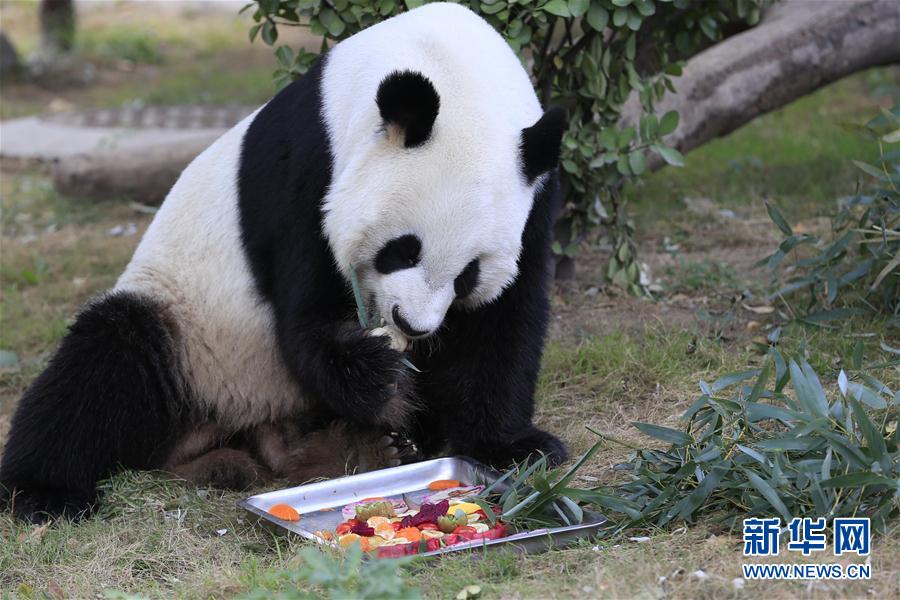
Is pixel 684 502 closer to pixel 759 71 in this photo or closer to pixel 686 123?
pixel 686 123

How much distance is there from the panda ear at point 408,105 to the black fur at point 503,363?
541 mm

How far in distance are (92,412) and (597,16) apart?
92.7 inches

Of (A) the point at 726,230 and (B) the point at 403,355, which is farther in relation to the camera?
(A) the point at 726,230

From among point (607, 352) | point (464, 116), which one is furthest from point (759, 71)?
point (464, 116)

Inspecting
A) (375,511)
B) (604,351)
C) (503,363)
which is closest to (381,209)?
(503,363)

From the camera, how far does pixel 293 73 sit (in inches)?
180

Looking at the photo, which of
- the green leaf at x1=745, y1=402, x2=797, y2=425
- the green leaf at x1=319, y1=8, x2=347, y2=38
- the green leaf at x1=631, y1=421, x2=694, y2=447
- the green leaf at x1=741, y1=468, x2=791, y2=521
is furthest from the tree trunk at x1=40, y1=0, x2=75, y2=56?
the green leaf at x1=741, y1=468, x2=791, y2=521

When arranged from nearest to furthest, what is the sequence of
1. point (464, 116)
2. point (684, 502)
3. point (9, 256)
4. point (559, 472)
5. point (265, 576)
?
point (265, 576) < point (684, 502) < point (464, 116) < point (559, 472) < point (9, 256)

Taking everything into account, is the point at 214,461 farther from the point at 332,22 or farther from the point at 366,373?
the point at 332,22

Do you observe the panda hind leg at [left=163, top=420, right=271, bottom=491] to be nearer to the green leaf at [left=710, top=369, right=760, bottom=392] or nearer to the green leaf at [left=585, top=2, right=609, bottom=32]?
the green leaf at [left=710, top=369, right=760, bottom=392]

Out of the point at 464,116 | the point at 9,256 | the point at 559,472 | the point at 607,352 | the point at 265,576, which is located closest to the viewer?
the point at 265,576

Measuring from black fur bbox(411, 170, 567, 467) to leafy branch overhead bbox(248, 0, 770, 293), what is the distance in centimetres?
109

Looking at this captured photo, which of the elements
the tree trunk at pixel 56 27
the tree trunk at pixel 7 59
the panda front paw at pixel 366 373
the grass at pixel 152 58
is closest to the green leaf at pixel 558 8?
the panda front paw at pixel 366 373

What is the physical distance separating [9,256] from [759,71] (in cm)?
445
